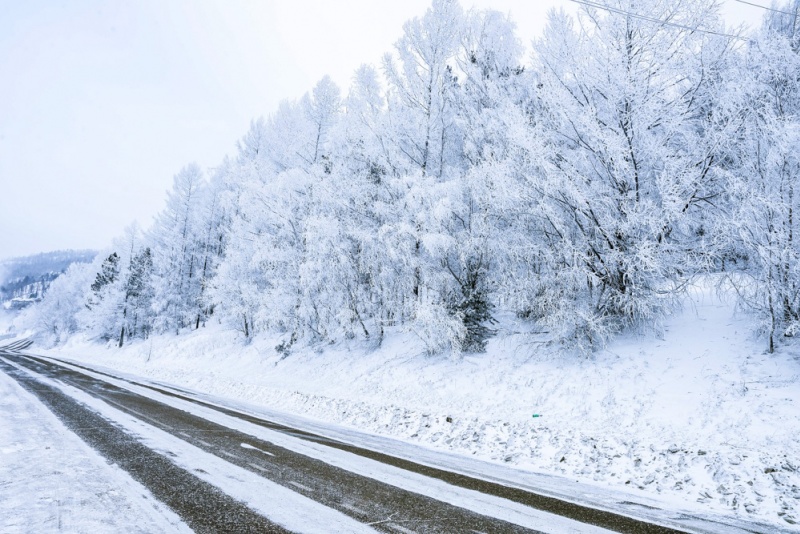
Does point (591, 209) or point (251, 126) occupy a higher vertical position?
point (251, 126)

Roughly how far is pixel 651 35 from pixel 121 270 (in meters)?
46.6

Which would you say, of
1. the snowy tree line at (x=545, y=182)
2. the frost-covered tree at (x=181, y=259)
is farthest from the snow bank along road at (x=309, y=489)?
the frost-covered tree at (x=181, y=259)

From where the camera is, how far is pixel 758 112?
9.08m

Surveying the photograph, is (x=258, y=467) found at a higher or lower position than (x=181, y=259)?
lower

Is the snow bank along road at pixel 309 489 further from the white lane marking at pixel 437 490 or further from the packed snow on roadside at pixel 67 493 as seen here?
the packed snow on roadside at pixel 67 493

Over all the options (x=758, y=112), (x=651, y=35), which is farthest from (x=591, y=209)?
(x=651, y=35)

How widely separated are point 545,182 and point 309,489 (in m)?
8.71

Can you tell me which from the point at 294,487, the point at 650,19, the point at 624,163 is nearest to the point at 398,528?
the point at 294,487

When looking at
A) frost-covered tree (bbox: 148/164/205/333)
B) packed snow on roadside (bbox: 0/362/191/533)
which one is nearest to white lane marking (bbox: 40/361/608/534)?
packed snow on roadside (bbox: 0/362/191/533)

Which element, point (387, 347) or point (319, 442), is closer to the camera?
point (319, 442)

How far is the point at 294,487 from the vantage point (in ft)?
15.0

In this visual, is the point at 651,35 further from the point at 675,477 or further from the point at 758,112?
the point at 675,477

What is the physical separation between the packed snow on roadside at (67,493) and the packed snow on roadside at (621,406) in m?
5.16

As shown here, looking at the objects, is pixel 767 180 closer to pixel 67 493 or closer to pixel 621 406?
pixel 621 406
